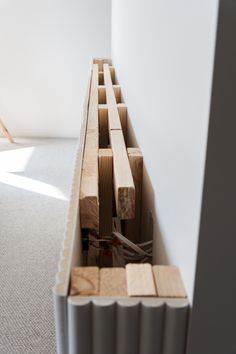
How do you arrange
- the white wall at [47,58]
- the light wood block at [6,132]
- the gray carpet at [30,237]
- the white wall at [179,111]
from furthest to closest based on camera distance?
the light wood block at [6,132]
the white wall at [47,58]
the gray carpet at [30,237]
the white wall at [179,111]

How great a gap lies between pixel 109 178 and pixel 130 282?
37 cm

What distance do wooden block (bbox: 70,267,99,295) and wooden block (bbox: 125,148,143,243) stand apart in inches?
14.3

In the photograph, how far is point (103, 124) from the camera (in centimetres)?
115

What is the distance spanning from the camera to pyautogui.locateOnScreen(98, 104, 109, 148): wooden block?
1.12 m

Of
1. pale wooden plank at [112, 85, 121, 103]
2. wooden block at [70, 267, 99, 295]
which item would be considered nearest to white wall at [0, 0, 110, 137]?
pale wooden plank at [112, 85, 121, 103]

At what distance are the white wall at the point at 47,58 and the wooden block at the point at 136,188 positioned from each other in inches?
107

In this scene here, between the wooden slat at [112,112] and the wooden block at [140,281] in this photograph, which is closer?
the wooden block at [140,281]

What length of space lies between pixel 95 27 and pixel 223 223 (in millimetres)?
3194

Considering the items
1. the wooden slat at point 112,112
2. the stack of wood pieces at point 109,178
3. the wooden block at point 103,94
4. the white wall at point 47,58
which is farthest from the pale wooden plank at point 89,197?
the white wall at point 47,58

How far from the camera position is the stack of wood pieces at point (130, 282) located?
430 millimetres

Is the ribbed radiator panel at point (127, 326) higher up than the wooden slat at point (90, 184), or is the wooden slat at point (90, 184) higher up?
the wooden slat at point (90, 184)

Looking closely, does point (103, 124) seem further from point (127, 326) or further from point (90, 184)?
point (127, 326)

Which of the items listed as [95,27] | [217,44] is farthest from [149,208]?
[95,27]

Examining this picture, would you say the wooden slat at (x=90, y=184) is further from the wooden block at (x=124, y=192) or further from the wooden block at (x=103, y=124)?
the wooden block at (x=103, y=124)
